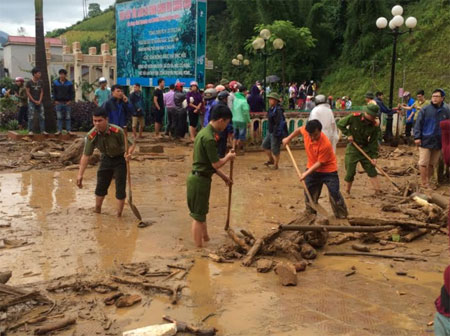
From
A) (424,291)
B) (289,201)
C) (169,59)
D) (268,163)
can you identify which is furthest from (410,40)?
(424,291)

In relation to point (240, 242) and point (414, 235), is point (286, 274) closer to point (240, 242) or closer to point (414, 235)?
point (240, 242)

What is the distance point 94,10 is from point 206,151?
4574 inches

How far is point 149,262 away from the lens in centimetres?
552

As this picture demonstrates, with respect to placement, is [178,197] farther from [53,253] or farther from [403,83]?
[403,83]

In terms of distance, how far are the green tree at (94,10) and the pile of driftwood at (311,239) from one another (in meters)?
113

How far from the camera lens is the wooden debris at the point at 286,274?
16.0ft

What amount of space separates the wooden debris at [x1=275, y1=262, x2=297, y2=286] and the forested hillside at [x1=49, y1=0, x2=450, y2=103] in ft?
79.3

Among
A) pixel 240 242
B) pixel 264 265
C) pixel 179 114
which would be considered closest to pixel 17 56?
pixel 179 114

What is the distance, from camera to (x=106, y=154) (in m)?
7.27

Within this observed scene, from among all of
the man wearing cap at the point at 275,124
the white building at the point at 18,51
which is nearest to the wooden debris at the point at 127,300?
the man wearing cap at the point at 275,124

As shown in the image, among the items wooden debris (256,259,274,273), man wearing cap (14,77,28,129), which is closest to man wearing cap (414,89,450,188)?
wooden debris (256,259,274,273)

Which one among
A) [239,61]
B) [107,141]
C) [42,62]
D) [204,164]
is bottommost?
[204,164]

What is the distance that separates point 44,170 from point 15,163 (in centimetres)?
99

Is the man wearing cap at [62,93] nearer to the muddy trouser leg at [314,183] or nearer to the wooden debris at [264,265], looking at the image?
the muddy trouser leg at [314,183]
